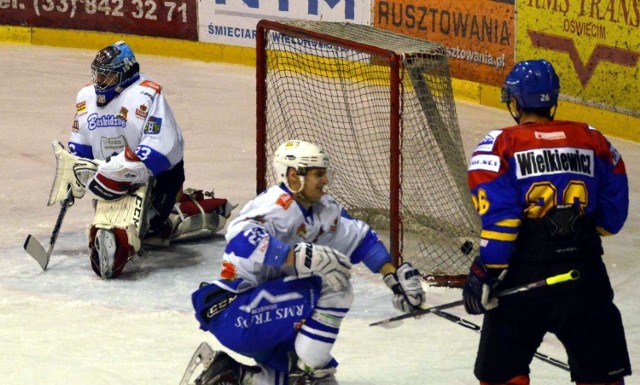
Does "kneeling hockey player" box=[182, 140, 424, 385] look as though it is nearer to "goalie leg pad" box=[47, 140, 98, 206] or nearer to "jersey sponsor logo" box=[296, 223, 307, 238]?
"jersey sponsor logo" box=[296, 223, 307, 238]

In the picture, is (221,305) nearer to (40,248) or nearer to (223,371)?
(223,371)

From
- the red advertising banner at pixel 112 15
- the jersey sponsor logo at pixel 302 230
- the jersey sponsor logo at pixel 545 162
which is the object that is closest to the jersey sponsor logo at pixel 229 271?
the jersey sponsor logo at pixel 302 230

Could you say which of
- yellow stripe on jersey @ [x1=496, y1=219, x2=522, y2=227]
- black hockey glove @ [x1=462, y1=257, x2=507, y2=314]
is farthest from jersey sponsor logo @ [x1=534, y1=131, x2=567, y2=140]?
black hockey glove @ [x1=462, y1=257, x2=507, y2=314]

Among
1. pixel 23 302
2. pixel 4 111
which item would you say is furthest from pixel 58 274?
pixel 4 111

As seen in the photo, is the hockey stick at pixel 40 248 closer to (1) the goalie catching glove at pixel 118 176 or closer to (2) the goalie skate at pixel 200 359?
(1) the goalie catching glove at pixel 118 176

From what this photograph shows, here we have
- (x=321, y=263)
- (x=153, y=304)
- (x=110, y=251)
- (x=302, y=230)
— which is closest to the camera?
(x=321, y=263)

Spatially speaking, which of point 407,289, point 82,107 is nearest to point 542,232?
point 407,289

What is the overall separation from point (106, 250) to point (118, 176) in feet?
1.11

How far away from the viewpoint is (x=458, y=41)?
10211 millimetres

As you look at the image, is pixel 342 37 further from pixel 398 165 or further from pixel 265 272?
pixel 265 272

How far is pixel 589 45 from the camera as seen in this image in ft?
30.2

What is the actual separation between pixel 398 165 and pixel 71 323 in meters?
1.57

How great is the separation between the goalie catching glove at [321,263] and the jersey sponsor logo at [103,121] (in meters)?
2.43

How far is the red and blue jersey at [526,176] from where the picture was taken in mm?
3816
